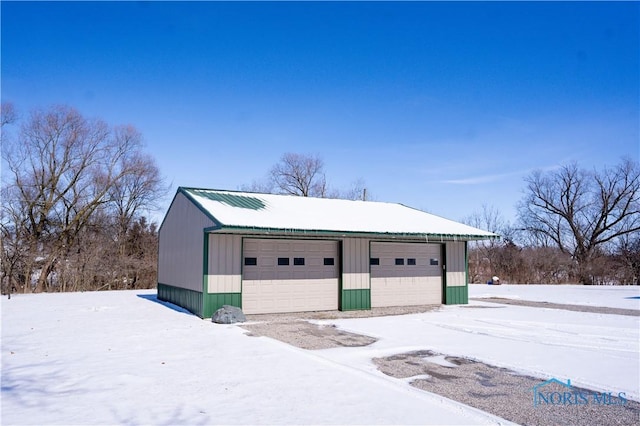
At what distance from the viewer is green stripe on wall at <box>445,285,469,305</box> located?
16078 millimetres

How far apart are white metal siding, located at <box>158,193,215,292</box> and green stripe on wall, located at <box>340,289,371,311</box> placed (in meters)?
4.37

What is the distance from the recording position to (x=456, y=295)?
16250mm

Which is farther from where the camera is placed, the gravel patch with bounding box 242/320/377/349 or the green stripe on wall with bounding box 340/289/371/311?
Answer: the green stripe on wall with bounding box 340/289/371/311

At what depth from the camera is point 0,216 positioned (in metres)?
23.5

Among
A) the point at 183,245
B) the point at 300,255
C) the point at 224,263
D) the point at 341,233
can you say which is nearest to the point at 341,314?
the point at 300,255

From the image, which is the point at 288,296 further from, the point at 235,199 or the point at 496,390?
the point at 496,390

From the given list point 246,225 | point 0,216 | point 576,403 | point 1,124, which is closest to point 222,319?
point 246,225

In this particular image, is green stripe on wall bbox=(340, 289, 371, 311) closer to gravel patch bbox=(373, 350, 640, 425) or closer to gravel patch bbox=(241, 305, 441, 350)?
gravel patch bbox=(241, 305, 441, 350)

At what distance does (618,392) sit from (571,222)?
114 ft

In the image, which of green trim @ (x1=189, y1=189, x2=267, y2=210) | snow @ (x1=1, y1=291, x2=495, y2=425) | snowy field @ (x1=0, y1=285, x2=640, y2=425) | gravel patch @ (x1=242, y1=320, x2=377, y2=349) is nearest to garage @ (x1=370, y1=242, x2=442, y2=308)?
snowy field @ (x1=0, y1=285, x2=640, y2=425)

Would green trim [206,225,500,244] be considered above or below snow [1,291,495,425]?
above

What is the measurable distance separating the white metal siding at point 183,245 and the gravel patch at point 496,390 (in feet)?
22.0

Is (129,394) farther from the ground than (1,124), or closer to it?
closer to it

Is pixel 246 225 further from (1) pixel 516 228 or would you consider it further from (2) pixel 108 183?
(1) pixel 516 228
